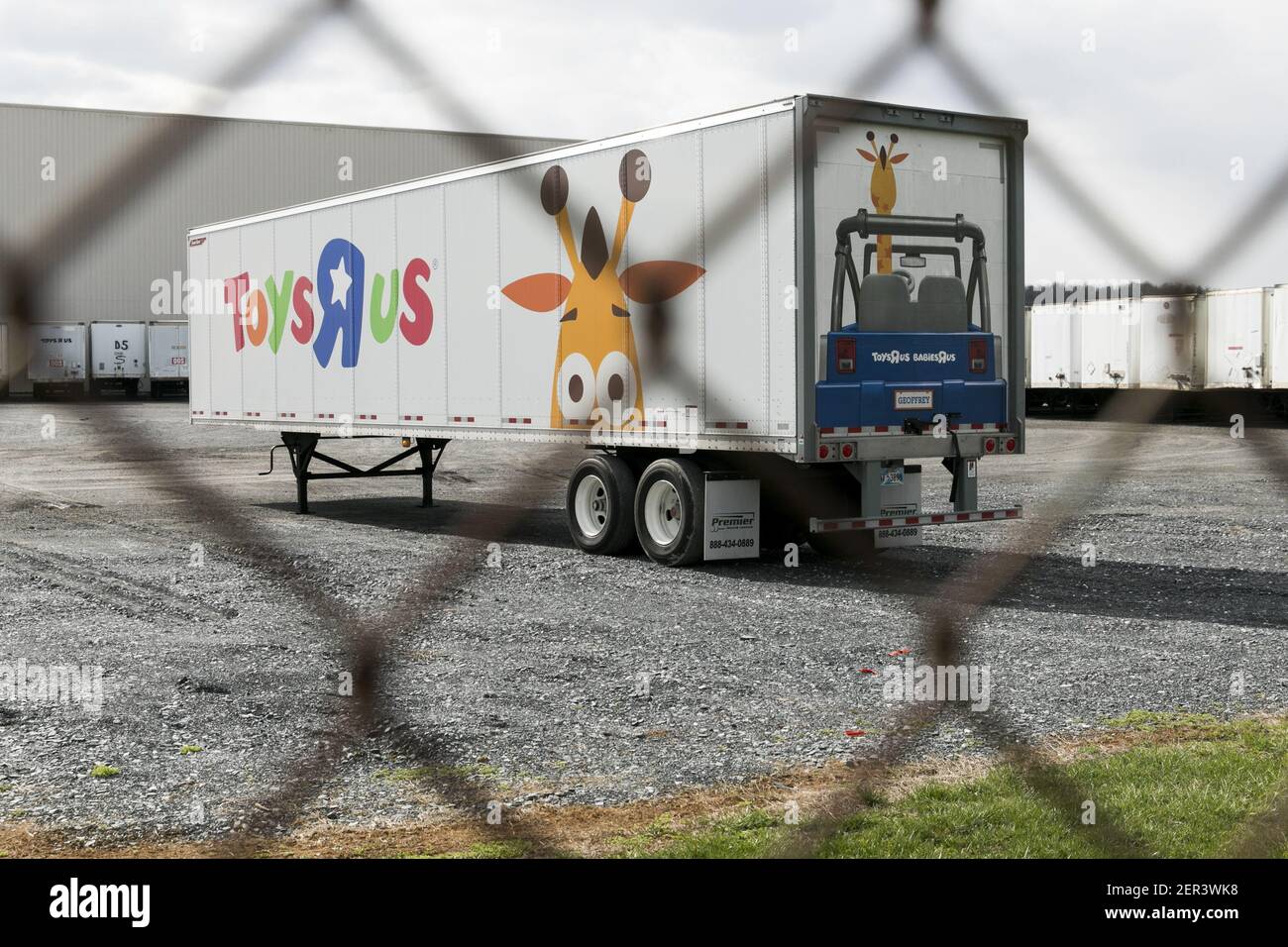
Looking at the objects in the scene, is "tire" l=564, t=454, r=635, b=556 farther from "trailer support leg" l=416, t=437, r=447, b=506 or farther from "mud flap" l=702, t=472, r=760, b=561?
"trailer support leg" l=416, t=437, r=447, b=506

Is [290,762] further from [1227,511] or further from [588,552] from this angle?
[1227,511]

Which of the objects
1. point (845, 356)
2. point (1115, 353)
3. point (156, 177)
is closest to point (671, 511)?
point (845, 356)

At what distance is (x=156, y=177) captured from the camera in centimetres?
126

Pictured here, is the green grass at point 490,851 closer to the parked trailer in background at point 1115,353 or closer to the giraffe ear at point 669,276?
the giraffe ear at point 669,276

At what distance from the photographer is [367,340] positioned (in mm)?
16047

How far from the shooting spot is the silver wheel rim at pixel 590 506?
14070 mm

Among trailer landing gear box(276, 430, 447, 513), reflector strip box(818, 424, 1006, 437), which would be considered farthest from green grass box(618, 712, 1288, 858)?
trailer landing gear box(276, 430, 447, 513)

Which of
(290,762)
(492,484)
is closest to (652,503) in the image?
(290,762)

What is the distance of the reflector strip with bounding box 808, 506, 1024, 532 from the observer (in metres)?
12.3

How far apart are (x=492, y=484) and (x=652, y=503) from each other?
9.72 m

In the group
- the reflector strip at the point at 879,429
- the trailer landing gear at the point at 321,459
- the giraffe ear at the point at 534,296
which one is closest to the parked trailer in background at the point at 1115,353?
the reflector strip at the point at 879,429

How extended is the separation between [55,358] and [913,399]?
440 inches

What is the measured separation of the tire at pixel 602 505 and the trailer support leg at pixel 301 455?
19.6 ft

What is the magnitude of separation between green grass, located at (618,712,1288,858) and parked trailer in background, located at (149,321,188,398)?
42804 mm
